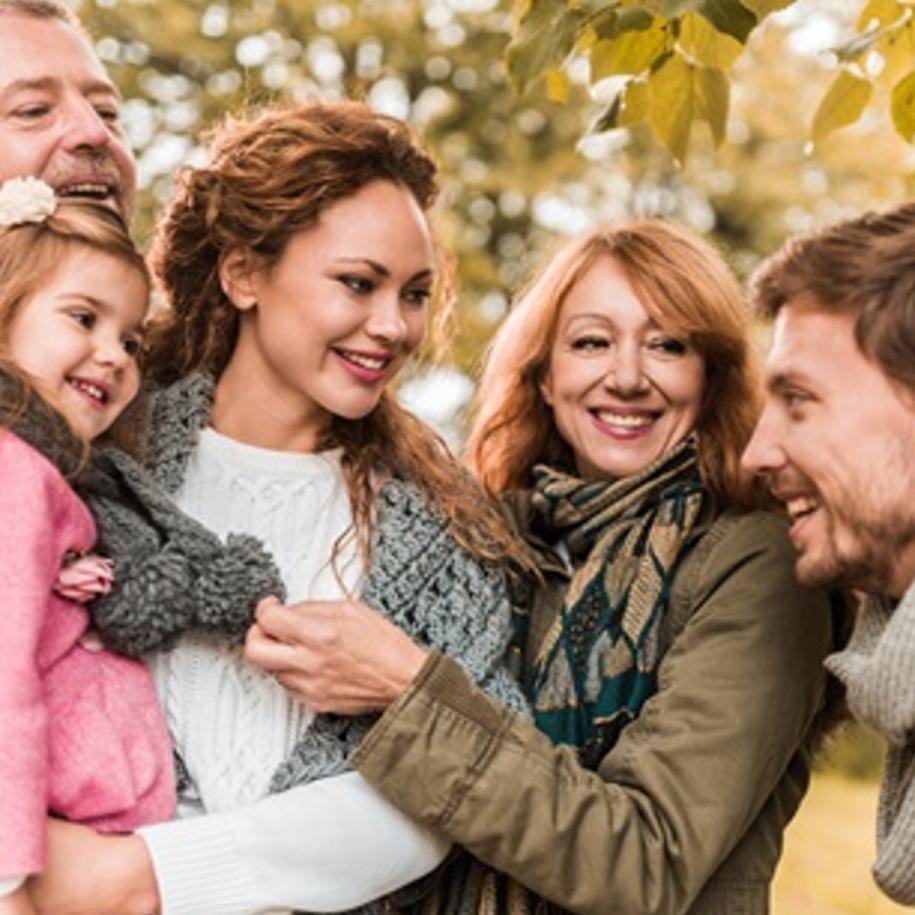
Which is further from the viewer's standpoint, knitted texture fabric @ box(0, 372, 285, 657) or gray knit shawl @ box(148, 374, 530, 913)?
gray knit shawl @ box(148, 374, 530, 913)

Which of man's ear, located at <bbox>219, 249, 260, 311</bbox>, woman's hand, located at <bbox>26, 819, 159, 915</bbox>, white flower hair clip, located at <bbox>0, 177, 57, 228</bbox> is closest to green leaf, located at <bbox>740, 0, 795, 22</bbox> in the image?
man's ear, located at <bbox>219, 249, 260, 311</bbox>

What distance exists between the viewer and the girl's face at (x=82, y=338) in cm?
295

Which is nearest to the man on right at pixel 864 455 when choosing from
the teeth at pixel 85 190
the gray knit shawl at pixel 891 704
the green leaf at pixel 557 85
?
the gray knit shawl at pixel 891 704

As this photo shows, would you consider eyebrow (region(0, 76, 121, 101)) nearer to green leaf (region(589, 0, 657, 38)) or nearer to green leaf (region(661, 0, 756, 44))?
green leaf (region(589, 0, 657, 38))

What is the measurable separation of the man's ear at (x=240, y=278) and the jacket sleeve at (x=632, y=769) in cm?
80

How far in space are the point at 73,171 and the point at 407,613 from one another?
105 cm

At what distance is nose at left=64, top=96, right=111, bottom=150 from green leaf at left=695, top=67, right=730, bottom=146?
3.62ft

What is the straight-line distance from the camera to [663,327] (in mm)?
3477

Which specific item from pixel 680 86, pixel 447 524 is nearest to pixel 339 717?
pixel 447 524

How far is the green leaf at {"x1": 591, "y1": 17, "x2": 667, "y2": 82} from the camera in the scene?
3408 millimetres

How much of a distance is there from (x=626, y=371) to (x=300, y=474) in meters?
0.61

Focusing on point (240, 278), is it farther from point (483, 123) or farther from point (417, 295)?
point (483, 123)

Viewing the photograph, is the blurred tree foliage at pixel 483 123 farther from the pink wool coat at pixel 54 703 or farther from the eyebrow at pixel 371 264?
the pink wool coat at pixel 54 703

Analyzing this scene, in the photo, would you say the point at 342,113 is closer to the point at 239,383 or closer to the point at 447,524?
the point at 239,383
